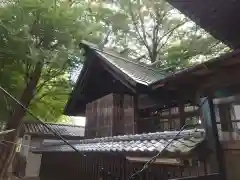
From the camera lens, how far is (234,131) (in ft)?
15.0

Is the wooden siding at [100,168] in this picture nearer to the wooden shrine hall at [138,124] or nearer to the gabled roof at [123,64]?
the wooden shrine hall at [138,124]

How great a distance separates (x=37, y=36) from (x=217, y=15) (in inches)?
302

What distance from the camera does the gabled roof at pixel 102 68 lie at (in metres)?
9.20

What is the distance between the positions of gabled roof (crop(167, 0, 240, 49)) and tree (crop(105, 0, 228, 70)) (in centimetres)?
807

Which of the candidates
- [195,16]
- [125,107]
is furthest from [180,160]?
[125,107]

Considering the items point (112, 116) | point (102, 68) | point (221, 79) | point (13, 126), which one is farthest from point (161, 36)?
point (221, 79)

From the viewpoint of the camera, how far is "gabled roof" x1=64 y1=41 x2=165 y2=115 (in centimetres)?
920

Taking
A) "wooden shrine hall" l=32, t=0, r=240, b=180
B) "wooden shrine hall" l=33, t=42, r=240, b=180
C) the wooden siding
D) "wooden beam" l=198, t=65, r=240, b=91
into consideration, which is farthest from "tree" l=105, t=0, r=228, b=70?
"wooden beam" l=198, t=65, r=240, b=91

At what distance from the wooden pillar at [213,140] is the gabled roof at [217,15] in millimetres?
1854

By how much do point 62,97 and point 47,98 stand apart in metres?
0.86

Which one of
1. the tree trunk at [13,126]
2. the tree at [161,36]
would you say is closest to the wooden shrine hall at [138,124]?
the tree trunk at [13,126]

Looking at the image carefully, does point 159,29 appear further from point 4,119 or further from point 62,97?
point 4,119

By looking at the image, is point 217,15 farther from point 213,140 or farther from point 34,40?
point 34,40

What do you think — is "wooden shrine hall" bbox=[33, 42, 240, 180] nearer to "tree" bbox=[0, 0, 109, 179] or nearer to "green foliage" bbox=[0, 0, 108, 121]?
"green foliage" bbox=[0, 0, 108, 121]
